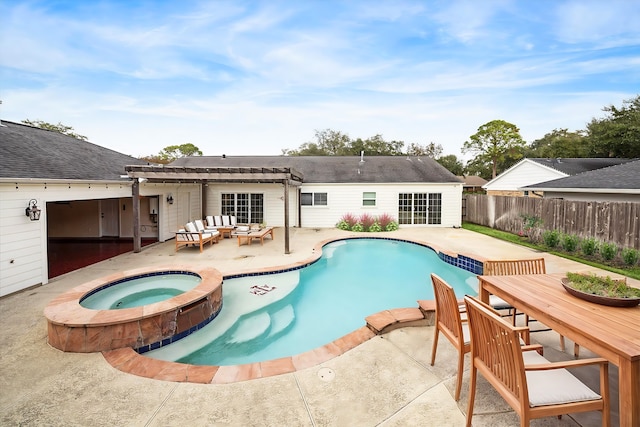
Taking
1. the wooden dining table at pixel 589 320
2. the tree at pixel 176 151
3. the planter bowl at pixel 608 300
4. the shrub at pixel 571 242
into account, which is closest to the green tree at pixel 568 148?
the shrub at pixel 571 242

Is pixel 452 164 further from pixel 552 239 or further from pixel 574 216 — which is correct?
pixel 552 239

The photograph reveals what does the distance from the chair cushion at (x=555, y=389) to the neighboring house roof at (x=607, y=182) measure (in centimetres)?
1031

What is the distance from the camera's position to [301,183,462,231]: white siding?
1592cm

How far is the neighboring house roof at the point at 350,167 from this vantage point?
16.3 metres

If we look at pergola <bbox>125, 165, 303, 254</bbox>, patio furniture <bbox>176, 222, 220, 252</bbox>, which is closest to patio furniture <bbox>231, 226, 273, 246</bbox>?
patio furniture <bbox>176, 222, 220, 252</bbox>

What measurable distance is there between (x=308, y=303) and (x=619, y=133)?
3489 cm

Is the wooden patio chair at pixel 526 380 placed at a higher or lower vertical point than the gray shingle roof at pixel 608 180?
lower

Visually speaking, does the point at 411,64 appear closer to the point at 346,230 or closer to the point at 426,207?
the point at 426,207

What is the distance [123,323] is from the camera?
3977 millimetres

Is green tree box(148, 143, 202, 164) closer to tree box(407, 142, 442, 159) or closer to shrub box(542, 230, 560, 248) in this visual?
tree box(407, 142, 442, 159)

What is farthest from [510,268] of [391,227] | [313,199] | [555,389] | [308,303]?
[313,199]

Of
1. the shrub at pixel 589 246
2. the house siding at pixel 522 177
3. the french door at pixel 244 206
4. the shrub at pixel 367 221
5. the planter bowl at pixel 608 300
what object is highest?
→ the house siding at pixel 522 177

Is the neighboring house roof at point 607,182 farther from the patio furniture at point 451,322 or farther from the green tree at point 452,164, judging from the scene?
the green tree at point 452,164

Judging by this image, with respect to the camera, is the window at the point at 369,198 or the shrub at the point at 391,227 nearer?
the shrub at the point at 391,227
